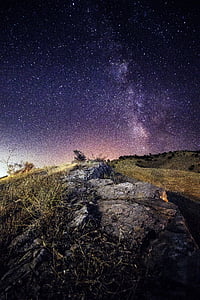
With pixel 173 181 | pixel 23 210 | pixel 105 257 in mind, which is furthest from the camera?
pixel 173 181

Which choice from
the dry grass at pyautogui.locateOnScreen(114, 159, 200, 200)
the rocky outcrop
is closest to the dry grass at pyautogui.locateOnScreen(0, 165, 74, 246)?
the rocky outcrop

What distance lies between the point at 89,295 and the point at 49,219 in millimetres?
1412

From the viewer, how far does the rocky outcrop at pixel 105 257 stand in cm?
166

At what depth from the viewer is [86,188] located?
428 cm

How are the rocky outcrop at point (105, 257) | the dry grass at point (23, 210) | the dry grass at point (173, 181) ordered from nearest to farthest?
the rocky outcrop at point (105, 257) → the dry grass at point (23, 210) → the dry grass at point (173, 181)

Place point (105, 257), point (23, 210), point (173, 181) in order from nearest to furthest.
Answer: point (105, 257)
point (23, 210)
point (173, 181)

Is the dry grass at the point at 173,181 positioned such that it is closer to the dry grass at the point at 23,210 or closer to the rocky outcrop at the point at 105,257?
the rocky outcrop at the point at 105,257

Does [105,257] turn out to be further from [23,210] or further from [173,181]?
[173,181]

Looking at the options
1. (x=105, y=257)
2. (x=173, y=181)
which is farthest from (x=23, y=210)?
(x=173, y=181)

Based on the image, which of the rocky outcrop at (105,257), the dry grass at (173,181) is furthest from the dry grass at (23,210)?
the dry grass at (173,181)

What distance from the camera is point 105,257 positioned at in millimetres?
2035

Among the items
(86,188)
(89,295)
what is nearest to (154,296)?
(89,295)

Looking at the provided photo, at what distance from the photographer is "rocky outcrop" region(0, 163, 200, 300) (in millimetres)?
Result: 1664

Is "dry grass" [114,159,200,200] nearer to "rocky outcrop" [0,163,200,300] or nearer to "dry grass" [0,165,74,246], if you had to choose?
"rocky outcrop" [0,163,200,300]
